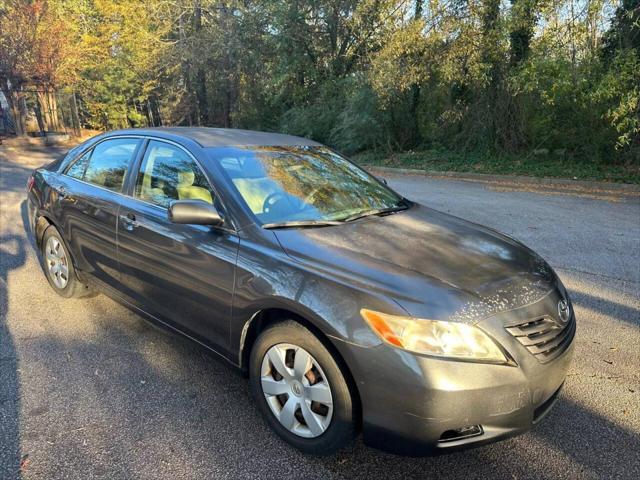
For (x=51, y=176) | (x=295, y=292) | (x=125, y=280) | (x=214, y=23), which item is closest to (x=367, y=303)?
(x=295, y=292)

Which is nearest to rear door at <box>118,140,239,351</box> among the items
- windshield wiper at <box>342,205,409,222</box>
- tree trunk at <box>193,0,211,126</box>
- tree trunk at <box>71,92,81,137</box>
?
windshield wiper at <box>342,205,409,222</box>

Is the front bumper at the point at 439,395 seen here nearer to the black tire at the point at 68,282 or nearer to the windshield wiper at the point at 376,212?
the windshield wiper at the point at 376,212

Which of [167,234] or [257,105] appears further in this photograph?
[257,105]

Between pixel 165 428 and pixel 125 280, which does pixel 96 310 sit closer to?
pixel 125 280

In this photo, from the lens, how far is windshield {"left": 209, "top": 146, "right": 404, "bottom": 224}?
2.87 m

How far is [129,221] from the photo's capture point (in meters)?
3.30

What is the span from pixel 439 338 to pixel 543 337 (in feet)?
1.92

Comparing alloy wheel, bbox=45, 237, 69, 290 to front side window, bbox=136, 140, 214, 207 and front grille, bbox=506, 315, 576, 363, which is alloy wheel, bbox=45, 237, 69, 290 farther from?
front grille, bbox=506, 315, 576, 363

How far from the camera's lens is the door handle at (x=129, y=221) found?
3.26 m

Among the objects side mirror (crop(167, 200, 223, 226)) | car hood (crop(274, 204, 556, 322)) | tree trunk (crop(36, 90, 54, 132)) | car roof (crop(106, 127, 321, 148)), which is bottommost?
car hood (crop(274, 204, 556, 322))

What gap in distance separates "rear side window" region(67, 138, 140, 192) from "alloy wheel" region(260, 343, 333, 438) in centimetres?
196

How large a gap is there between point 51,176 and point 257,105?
2059 cm

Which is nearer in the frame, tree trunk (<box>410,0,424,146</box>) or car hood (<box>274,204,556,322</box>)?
car hood (<box>274,204,556,322</box>)

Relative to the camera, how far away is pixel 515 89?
41.2ft
